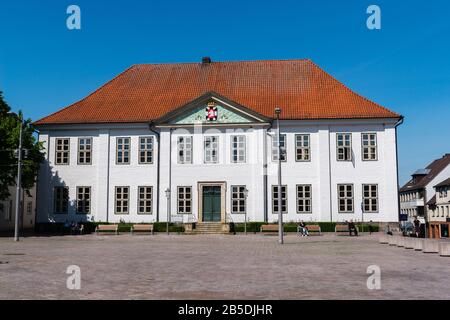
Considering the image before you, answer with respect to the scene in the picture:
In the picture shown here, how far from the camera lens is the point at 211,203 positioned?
39.7 meters

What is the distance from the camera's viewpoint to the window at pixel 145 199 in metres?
40.3

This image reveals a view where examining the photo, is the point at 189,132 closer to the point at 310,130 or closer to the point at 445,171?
the point at 310,130

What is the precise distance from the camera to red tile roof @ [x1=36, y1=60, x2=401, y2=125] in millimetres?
40188

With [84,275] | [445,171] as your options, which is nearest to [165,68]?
[84,275]

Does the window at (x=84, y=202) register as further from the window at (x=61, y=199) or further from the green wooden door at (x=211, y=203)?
the green wooden door at (x=211, y=203)

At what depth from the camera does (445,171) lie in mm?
75000

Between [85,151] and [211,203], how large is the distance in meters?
11.2

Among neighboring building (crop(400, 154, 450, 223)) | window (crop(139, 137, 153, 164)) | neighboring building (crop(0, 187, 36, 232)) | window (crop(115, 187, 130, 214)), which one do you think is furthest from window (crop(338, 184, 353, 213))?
neighboring building (crop(400, 154, 450, 223))

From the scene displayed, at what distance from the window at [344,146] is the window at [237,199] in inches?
314

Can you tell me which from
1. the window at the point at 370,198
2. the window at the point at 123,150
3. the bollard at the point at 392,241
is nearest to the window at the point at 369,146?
the window at the point at 370,198

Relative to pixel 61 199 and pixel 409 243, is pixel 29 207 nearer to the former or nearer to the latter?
pixel 61 199

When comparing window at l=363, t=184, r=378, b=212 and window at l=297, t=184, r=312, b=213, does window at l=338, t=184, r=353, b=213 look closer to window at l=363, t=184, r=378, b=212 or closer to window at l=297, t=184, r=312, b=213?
window at l=363, t=184, r=378, b=212

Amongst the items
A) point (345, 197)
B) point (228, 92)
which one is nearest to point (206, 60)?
point (228, 92)

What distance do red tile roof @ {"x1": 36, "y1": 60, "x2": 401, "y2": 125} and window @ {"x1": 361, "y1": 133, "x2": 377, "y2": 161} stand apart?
5.27 ft
